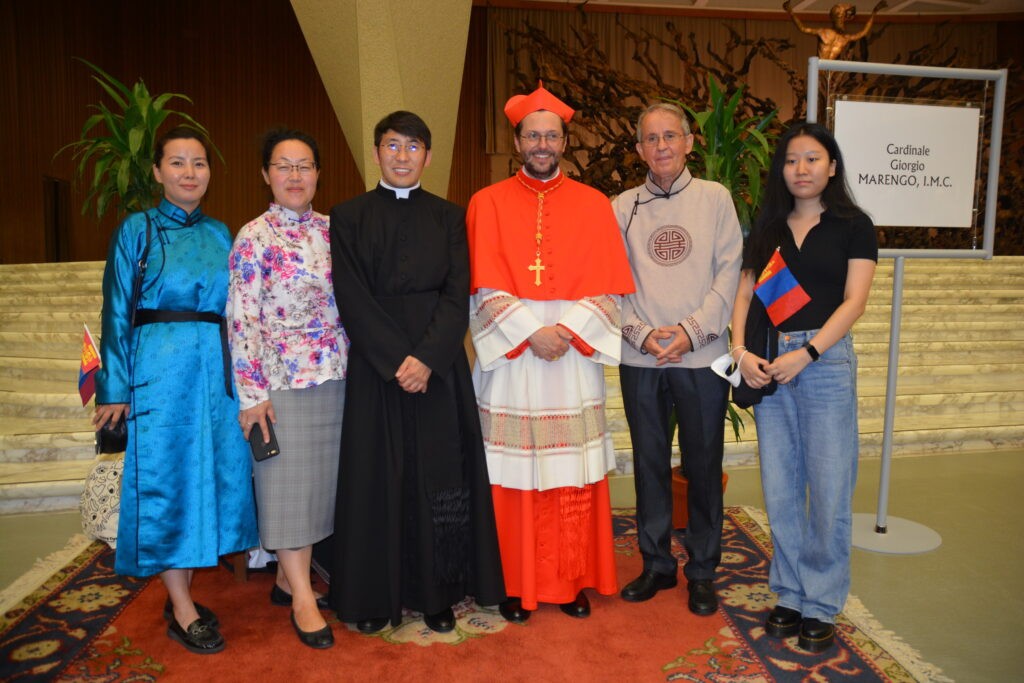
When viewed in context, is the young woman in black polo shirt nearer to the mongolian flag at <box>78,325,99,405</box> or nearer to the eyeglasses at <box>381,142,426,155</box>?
the eyeglasses at <box>381,142,426,155</box>

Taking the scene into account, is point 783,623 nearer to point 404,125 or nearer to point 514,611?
point 514,611

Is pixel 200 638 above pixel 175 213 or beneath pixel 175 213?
beneath

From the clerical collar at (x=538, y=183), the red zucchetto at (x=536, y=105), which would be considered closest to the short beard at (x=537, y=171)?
the clerical collar at (x=538, y=183)

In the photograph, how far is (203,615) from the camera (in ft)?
8.04

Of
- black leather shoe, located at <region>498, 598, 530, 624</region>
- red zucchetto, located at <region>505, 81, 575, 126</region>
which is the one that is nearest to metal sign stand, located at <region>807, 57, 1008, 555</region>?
red zucchetto, located at <region>505, 81, 575, 126</region>

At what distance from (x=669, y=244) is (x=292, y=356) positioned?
53.4 inches

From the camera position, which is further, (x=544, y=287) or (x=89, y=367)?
(x=544, y=287)

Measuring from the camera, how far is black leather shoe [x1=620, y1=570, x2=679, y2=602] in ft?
8.63

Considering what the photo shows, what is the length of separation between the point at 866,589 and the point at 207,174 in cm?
279

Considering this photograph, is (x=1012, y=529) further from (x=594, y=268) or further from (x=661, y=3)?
(x=661, y=3)

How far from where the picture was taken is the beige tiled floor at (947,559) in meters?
2.33

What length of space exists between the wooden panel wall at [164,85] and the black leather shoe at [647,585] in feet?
32.7

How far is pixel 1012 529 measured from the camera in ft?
11.0

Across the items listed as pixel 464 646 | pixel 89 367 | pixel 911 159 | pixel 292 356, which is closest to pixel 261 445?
pixel 292 356
